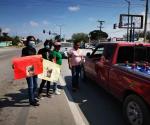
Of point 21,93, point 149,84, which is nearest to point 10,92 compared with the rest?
point 21,93

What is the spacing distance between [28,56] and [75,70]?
261cm

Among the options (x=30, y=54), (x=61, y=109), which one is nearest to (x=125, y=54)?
(x=61, y=109)

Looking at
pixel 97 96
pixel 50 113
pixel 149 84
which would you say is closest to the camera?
pixel 149 84

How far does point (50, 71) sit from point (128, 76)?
2.86m

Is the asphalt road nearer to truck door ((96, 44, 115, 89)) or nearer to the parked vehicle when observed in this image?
truck door ((96, 44, 115, 89))

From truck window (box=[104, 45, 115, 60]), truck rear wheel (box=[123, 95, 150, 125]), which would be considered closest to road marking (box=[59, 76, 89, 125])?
truck rear wheel (box=[123, 95, 150, 125])

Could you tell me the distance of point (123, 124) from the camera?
6.05 meters

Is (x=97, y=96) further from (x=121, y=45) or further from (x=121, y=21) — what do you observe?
(x=121, y=21)

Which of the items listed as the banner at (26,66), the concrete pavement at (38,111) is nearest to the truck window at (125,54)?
the concrete pavement at (38,111)

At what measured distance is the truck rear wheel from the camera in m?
5.28

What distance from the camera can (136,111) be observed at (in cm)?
560

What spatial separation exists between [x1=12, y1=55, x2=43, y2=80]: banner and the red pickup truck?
1.76 meters

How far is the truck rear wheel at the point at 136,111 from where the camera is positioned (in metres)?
5.28

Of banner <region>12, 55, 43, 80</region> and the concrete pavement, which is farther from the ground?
banner <region>12, 55, 43, 80</region>
